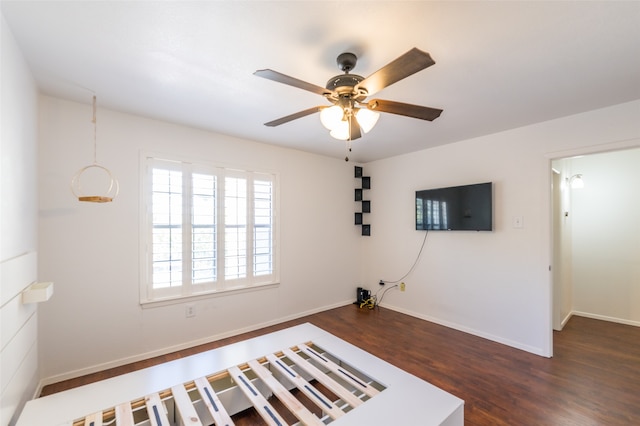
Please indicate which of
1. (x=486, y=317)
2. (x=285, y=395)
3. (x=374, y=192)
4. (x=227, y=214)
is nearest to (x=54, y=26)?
(x=227, y=214)

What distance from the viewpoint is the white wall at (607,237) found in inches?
142

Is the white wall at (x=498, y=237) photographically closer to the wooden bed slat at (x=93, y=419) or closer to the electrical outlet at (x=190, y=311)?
the electrical outlet at (x=190, y=311)

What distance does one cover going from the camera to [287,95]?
223cm

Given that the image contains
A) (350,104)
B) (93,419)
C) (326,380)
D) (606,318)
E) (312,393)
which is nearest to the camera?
(93,419)

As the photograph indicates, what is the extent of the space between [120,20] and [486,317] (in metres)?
4.15

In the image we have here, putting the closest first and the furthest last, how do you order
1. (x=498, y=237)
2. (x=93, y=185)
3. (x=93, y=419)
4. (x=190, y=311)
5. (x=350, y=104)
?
(x=93, y=419), (x=350, y=104), (x=93, y=185), (x=190, y=311), (x=498, y=237)

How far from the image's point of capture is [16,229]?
164cm

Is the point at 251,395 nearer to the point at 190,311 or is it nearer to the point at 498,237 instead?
the point at 190,311

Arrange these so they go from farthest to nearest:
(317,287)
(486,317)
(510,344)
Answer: (317,287) < (486,317) < (510,344)

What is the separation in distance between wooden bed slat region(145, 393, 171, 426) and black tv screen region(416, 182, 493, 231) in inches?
132

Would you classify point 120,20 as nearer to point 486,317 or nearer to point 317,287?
point 317,287

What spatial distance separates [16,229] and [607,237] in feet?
20.2

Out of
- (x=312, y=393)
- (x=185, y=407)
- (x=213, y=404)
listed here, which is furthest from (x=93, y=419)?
(x=312, y=393)

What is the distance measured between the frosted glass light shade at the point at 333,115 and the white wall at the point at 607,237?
425cm
